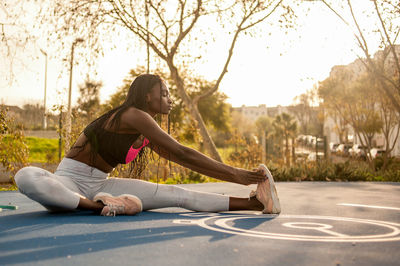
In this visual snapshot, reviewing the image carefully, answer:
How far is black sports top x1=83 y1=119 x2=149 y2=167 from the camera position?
3.10 m

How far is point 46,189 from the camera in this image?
291cm

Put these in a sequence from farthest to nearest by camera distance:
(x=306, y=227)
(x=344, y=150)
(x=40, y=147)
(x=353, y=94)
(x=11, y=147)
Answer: (x=344, y=150) < (x=40, y=147) < (x=353, y=94) < (x=11, y=147) < (x=306, y=227)

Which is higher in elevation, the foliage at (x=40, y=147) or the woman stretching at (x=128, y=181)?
the foliage at (x=40, y=147)

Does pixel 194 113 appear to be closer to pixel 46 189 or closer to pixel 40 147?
pixel 46 189

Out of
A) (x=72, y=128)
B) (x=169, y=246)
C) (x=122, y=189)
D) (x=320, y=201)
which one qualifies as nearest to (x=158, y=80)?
(x=122, y=189)

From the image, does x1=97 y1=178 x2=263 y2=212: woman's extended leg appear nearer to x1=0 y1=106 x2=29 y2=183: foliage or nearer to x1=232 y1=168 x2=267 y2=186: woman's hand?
x1=232 y1=168 x2=267 y2=186: woman's hand

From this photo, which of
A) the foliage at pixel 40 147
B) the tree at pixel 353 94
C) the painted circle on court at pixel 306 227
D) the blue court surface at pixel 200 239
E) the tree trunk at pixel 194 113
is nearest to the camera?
the blue court surface at pixel 200 239

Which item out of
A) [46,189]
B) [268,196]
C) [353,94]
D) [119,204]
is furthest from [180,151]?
[353,94]

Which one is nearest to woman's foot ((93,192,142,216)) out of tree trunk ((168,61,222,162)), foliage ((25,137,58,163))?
tree trunk ((168,61,222,162))

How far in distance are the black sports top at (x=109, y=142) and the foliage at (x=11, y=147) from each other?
Result: 13.5ft

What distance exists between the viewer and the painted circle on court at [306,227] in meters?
2.34

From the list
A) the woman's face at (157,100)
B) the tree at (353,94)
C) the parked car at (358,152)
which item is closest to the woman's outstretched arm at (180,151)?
the woman's face at (157,100)

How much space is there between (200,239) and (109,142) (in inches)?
46.4

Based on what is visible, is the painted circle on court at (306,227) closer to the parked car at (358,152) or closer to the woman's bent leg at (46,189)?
the woman's bent leg at (46,189)
